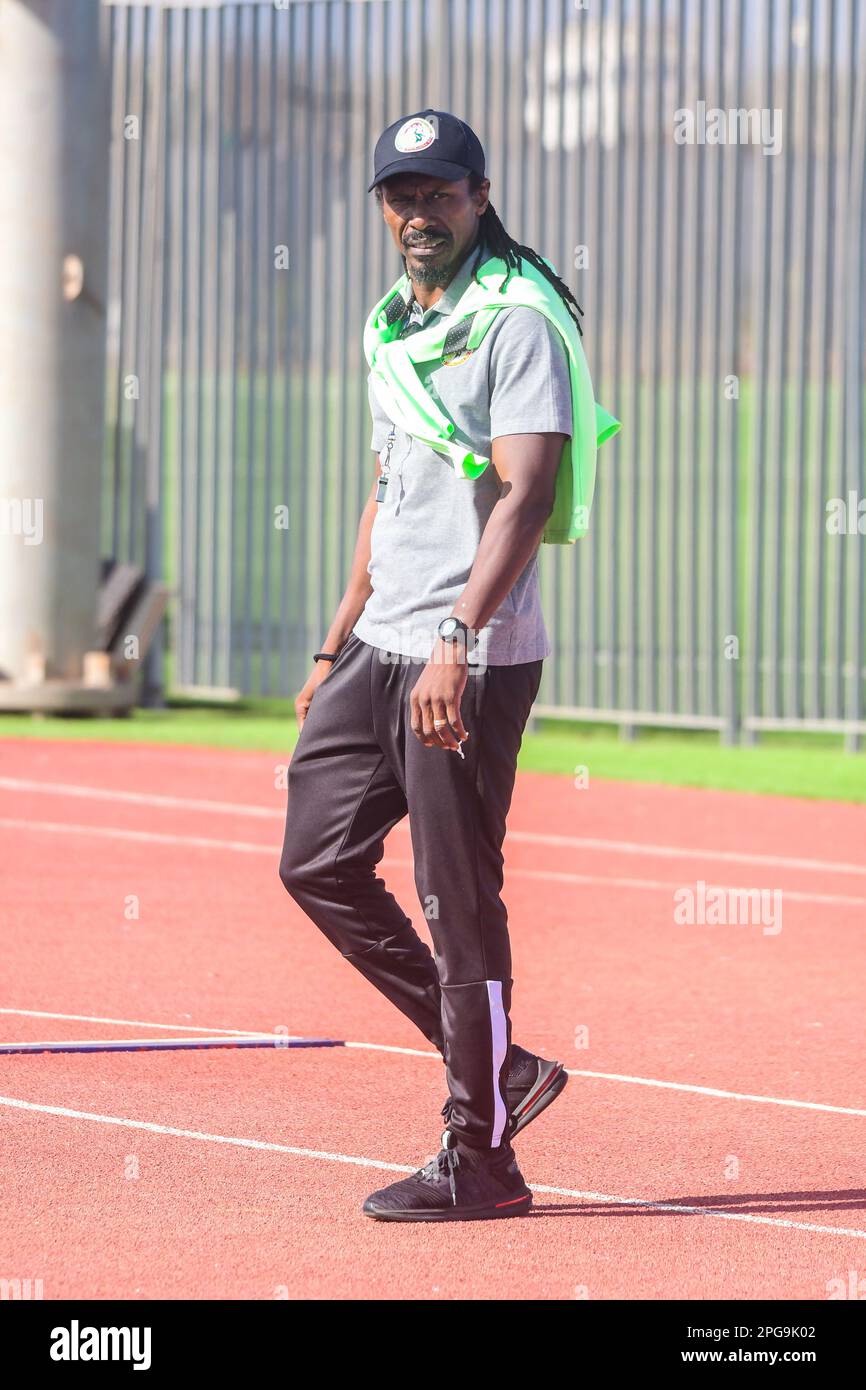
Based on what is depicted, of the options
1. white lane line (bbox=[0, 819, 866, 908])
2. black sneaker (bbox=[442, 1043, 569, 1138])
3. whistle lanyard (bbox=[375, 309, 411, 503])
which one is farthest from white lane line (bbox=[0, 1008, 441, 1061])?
white lane line (bbox=[0, 819, 866, 908])

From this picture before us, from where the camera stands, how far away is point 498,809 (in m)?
4.87

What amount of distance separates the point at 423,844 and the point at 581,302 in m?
13.9

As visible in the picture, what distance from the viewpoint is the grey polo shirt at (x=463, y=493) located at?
185 inches

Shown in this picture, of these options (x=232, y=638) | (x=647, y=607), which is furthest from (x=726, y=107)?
(x=232, y=638)

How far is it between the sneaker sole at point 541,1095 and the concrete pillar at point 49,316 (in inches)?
526

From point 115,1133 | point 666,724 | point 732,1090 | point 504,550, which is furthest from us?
point 666,724

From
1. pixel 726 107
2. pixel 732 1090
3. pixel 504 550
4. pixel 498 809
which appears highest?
pixel 726 107

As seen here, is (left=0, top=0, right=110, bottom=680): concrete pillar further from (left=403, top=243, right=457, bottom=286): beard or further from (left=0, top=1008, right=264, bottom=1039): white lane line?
(left=403, top=243, right=457, bottom=286): beard

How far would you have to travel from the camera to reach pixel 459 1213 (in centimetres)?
489

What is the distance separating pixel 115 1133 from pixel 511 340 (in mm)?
2328

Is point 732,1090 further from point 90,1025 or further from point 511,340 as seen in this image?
point 511,340

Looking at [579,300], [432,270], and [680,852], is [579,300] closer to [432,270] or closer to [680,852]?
[680,852]
